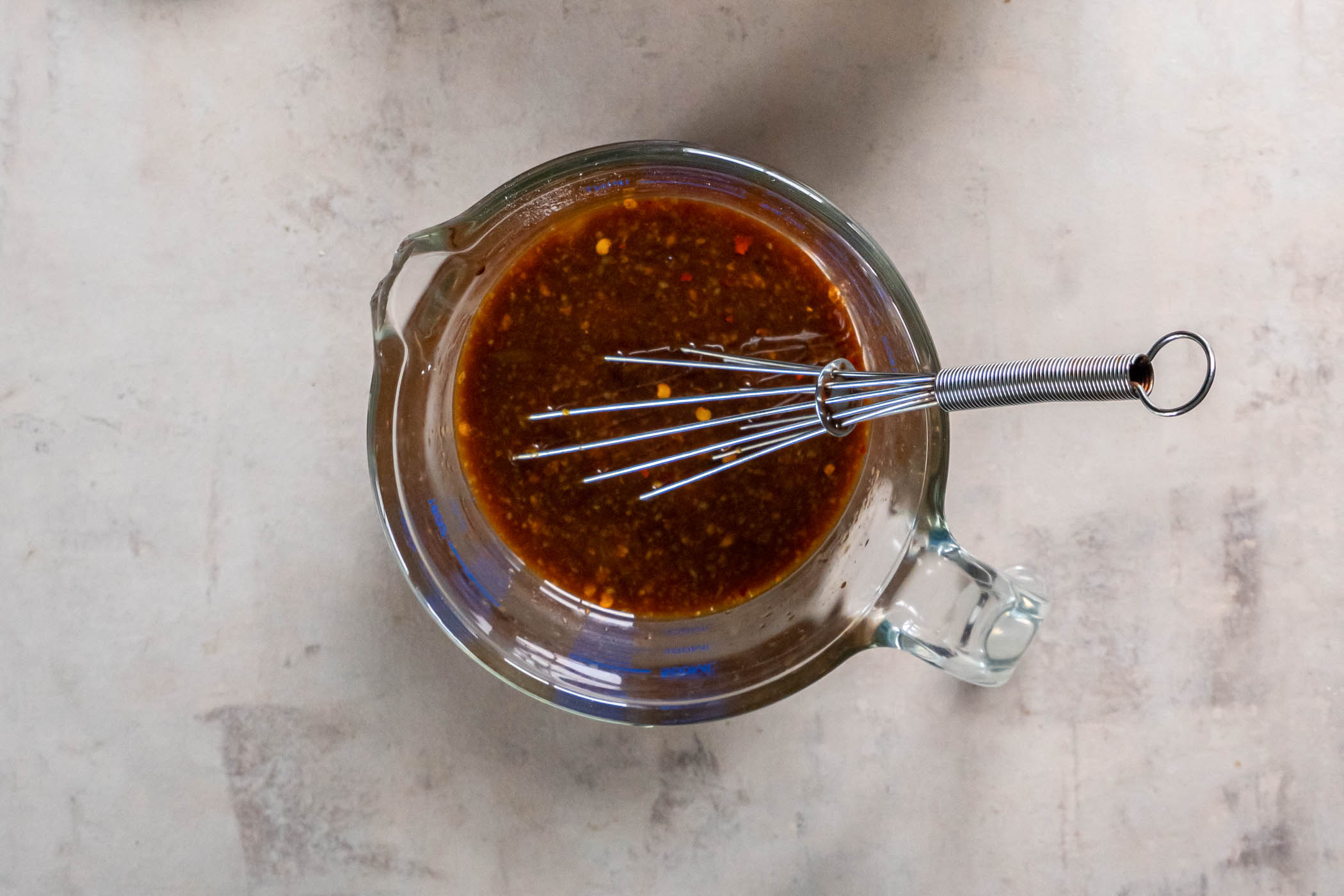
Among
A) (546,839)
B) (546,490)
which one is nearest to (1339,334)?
(546,490)

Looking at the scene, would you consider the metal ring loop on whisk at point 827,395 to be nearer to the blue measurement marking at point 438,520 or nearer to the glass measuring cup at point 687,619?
the glass measuring cup at point 687,619

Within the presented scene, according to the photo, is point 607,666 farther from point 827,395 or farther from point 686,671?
point 827,395

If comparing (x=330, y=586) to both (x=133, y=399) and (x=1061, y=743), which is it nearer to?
(x=133, y=399)

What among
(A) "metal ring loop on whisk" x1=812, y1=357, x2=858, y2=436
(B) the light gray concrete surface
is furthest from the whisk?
(B) the light gray concrete surface

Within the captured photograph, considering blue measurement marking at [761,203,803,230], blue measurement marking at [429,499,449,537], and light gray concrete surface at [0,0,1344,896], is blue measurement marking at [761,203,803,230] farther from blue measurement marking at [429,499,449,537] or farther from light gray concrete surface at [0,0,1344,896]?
blue measurement marking at [429,499,449,537]

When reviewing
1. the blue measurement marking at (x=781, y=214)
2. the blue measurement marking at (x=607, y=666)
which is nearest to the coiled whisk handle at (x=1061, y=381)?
the blue measurement marking at (x=781, y=214)

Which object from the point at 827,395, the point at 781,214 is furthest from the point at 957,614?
the point at 781,214
